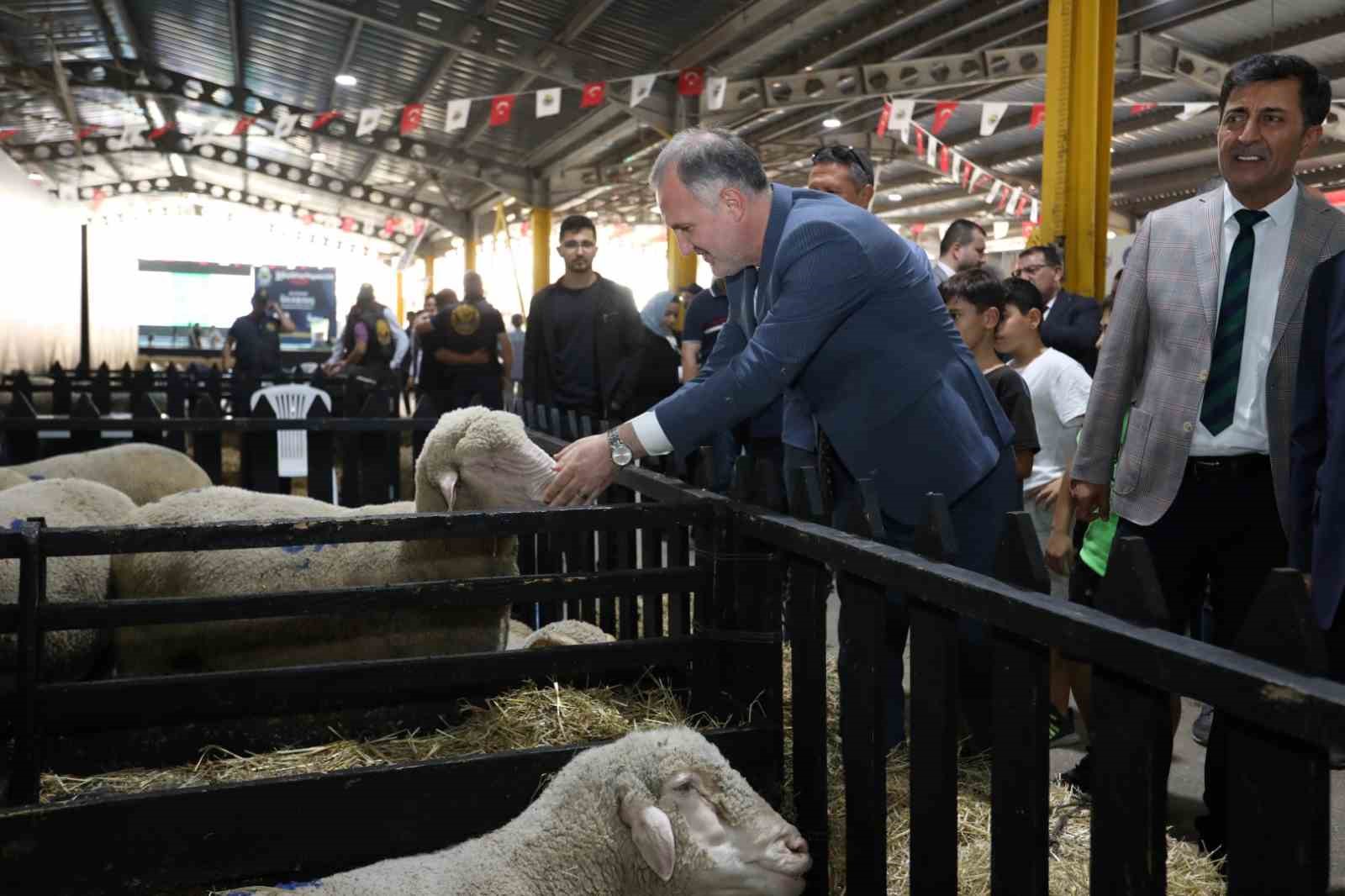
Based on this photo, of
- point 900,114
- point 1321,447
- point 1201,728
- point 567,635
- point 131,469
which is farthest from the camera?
point 900,114

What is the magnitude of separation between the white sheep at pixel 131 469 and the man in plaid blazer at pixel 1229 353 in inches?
139

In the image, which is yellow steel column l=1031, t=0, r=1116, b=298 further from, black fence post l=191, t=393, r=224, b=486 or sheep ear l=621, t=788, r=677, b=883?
sheep ear l=621, t=788, r=677, b=883

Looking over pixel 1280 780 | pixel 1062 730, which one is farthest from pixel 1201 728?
pixel 1280 780

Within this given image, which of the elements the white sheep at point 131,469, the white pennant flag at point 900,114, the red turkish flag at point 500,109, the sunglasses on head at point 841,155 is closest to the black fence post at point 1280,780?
the sunglasses on head at point 841,155

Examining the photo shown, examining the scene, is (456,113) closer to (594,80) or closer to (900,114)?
(594,80)

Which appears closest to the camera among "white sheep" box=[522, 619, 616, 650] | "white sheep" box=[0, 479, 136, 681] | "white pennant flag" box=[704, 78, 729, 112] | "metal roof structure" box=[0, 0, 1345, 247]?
"white sheep" box=[0, 479, 136, 681]

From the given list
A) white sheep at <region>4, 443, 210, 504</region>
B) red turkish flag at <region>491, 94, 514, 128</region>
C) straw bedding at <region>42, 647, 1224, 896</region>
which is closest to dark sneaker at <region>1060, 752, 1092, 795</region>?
straw bedding at <region>42, 647, 1224, 896</region>

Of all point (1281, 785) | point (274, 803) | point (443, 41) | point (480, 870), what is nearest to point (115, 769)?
point (274, 803)

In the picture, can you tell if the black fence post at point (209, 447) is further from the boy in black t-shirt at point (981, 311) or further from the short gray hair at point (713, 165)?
the short gray hair at point (713, 165)

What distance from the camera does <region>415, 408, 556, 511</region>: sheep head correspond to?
3109 mm

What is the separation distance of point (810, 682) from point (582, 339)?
154 inches

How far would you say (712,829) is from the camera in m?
1.88

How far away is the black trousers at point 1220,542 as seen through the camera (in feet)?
8.24

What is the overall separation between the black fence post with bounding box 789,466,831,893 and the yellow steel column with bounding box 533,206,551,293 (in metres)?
19.3
